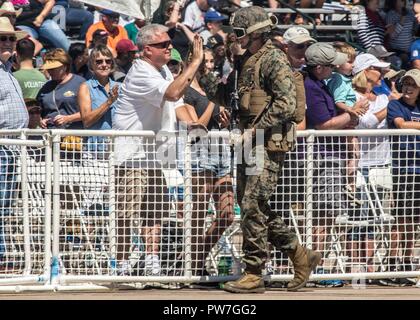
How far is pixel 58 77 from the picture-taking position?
13.1 metres

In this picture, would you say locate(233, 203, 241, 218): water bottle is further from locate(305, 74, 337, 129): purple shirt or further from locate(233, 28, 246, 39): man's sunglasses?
locate(233, 28, 246, 39): man's sunglasses

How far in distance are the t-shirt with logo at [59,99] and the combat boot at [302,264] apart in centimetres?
358

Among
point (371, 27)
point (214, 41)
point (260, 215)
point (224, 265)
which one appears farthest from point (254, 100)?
point (371, 27)

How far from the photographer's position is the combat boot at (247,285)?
1005 centimetres

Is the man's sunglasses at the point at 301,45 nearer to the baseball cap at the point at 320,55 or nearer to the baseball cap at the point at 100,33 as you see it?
the baseball cap at the point at 320,55

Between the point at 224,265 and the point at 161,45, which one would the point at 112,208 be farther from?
the point at 161,45

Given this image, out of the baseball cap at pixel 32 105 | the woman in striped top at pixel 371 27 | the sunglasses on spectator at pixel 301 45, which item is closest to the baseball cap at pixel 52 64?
the baseball cap at pixel 32 105

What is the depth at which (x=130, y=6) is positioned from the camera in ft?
40.9

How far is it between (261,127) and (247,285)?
141 cm

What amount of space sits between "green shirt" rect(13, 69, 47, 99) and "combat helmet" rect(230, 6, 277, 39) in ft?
13.3

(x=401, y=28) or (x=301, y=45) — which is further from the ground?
(x=401, y=28)

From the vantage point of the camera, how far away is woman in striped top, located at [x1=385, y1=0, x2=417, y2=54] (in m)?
18.0
